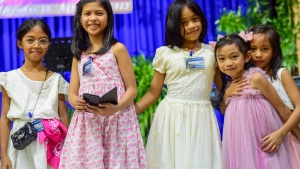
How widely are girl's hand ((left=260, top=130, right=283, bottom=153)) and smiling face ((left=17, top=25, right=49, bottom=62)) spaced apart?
1.30 meters

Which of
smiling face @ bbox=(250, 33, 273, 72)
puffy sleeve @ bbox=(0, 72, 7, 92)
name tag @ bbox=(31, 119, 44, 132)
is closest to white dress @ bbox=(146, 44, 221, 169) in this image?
smiling face @ bbox=(250, 33, 273, 72)

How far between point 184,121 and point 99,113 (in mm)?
520

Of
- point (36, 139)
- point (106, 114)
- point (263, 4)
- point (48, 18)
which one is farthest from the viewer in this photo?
point (263, 4)

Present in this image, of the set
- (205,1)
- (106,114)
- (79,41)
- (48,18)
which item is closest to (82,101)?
(106,114)

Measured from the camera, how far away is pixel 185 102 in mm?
2385

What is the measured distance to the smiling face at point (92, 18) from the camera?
2.22 meters

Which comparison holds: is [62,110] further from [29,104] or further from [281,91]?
[281,91]

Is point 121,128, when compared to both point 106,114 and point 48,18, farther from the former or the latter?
point 48,18

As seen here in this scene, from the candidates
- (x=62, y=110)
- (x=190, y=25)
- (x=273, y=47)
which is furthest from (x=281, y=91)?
(x=62, y=110)

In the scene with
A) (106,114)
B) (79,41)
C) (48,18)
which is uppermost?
(48,18)

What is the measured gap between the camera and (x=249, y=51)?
2.35 m

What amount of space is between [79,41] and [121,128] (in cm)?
54

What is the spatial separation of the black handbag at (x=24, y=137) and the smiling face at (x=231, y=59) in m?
1.05

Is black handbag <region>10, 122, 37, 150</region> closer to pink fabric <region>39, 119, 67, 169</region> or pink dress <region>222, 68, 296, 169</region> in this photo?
pink fabric <region>39, 119, 67, 169</region>
